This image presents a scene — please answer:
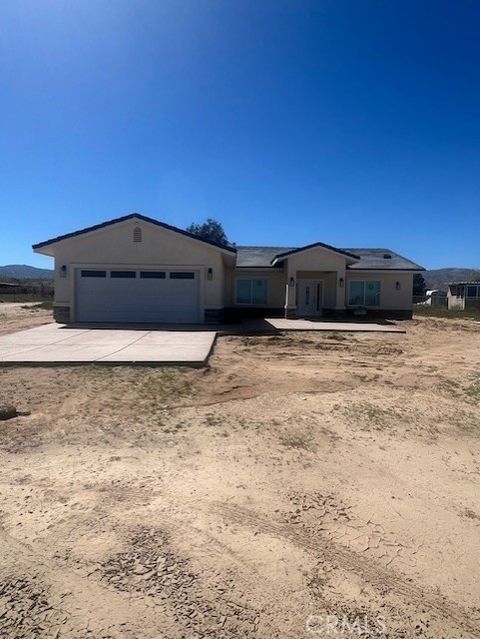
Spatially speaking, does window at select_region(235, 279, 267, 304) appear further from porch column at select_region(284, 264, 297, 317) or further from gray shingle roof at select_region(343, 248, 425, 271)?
gray shingle roof at select_region(343, 248, 425, 271)

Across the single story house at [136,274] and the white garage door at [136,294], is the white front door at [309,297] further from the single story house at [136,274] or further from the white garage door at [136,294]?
the white garage door at [136,294]

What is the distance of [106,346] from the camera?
10852 mm

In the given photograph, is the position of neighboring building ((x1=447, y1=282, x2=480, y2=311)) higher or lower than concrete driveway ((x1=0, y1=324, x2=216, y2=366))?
higher

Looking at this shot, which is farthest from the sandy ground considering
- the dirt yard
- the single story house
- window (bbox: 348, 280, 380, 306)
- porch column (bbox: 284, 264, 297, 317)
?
window (bbox: 348, 280, 380, 306)

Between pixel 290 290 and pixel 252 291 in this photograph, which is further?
pixel 252 291

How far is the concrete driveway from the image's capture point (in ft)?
28.8

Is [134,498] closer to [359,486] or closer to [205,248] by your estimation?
[359,486]

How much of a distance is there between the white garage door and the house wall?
1.02 ft

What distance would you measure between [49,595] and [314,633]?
1428 mm

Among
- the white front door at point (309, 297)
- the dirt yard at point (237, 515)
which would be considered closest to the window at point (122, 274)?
the white front door at point (309, 297)

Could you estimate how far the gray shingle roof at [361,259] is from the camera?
75.6 ft

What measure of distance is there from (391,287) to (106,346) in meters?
17.1

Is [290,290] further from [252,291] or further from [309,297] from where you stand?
[309,297]

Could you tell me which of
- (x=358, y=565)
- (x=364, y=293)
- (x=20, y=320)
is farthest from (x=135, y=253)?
(x=358, y=565)
